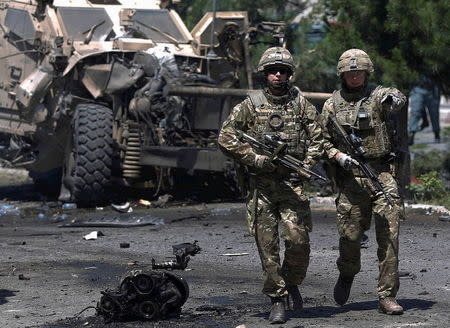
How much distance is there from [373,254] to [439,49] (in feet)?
14.2

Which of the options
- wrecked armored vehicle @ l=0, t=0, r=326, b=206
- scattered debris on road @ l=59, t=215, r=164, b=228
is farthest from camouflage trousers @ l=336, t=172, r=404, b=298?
wrecked armored vehicle @ l=0, t=0, r=326, b=206

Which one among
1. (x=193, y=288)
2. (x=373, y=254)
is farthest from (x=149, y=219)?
(x=193, y=288)

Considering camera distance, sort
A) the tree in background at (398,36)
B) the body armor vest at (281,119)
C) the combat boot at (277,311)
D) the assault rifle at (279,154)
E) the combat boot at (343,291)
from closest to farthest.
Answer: the combat boot at (277,311), the assault rifle at (279,154), the body armor vest at (281,119), the combat boot at (343,291), the tree in background at (398,36)

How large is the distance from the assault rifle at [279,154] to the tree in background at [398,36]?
7.13 m

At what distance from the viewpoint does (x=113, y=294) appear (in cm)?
747

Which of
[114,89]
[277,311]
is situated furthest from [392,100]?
[114,89]

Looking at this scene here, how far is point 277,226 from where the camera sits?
25.1ft

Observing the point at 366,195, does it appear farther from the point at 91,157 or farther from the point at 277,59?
the point at 91,157

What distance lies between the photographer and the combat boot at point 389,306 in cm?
758

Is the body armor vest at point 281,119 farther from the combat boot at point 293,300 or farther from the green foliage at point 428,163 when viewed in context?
the green foliage at point 428,163

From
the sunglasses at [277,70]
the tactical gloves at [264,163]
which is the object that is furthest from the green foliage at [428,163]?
the tactical gloves at [264,163]

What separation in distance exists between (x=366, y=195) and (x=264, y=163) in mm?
761

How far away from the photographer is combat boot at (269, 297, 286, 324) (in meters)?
7.40

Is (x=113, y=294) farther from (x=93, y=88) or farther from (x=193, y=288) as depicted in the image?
(x=93, y=88)
